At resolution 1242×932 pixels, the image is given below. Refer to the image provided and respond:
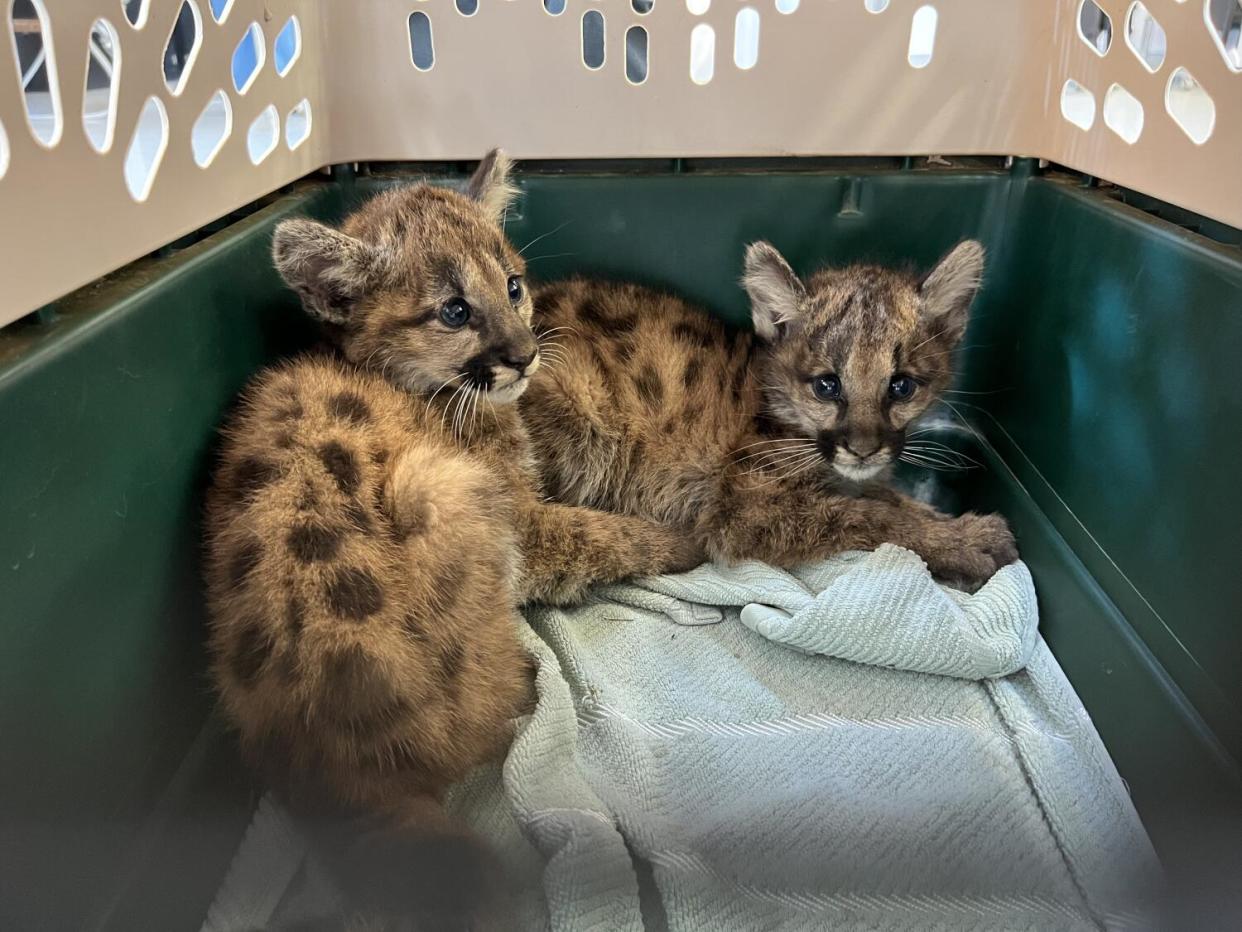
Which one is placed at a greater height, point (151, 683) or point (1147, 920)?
point (151, 683)

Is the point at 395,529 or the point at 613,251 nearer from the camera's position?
the point at 395,529

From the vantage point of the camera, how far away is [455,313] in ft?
5.67

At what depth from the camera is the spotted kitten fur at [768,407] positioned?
6.24 feet

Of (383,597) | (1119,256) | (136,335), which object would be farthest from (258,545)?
(1119,256)

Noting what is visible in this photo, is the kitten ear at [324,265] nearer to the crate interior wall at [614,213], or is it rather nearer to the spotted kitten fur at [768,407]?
the crate interior wall at [614,213]

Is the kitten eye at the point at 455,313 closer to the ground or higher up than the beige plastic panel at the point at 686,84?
closer to the ground

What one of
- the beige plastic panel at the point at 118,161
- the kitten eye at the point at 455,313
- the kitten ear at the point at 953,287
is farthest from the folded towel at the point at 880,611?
the beige plastic panel at the point at 118,161

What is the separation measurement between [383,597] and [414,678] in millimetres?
115

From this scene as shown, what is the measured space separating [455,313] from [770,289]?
0.70 metres

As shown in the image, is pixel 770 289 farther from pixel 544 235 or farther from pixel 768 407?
pixel 544 235

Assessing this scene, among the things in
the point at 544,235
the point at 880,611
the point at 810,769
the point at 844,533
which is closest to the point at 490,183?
the point at 544,235

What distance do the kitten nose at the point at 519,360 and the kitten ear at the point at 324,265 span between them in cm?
29

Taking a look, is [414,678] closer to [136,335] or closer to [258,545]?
[258,545]

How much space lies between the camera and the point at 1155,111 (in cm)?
164
